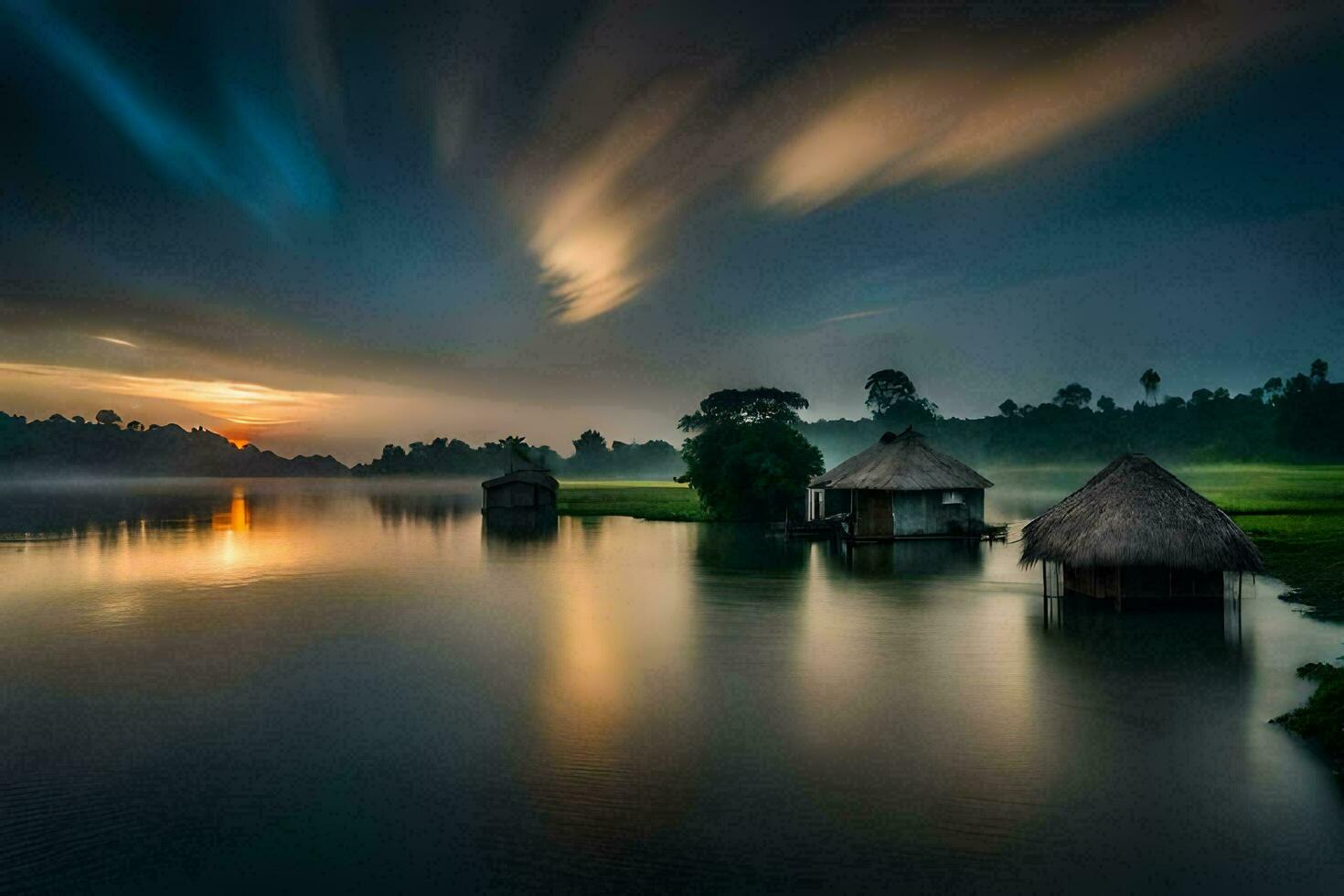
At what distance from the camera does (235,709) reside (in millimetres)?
13711

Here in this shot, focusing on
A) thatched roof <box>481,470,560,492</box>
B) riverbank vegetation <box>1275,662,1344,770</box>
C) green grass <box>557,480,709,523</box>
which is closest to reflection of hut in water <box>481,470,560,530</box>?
thatched roof <box>481,470,560,492</box>

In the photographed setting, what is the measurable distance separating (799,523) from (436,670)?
3049 cm

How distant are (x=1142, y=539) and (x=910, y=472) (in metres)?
20.1

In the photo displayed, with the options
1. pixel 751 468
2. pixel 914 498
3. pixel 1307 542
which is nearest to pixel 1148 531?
pixel 1307 542

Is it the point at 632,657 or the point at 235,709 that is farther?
the point at 632,657

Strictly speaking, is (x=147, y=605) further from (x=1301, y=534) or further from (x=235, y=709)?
(x=1301, y=534)

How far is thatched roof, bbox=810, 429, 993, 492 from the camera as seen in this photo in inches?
1506

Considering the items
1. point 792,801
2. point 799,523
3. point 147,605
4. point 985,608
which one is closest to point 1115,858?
point 792,801

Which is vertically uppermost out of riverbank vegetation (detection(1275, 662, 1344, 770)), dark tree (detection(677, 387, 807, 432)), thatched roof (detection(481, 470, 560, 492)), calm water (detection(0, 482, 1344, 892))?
dark tree (detection(677, 387, 807, 432))

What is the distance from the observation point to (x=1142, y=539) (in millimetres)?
18656

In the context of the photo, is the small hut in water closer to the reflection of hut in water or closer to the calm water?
the calm water

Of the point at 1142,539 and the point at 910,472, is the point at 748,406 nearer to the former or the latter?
the point at 910,472

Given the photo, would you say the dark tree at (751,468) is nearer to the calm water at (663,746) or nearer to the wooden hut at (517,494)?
the wooden hut at (517,494)

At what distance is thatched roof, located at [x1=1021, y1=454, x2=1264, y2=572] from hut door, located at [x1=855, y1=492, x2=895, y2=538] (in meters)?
18.7
